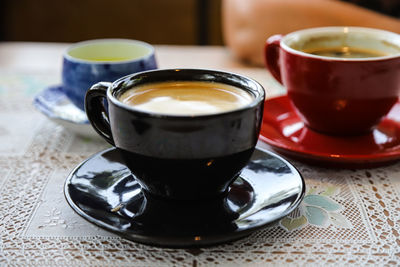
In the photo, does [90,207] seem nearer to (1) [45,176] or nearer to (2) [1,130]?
(1) [45,176]

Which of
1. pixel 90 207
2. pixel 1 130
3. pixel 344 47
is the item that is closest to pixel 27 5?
pixel 1 130

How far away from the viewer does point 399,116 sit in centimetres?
76

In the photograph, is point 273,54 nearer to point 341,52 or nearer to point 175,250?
point 341,52

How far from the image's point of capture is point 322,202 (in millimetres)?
565

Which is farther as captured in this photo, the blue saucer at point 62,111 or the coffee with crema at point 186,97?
the blue saucer at point 62,111

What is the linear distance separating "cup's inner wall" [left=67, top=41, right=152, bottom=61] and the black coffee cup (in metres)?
0.34

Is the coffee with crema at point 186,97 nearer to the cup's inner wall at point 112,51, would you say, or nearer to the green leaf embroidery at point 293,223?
Answer: the green leaf embroidery at point 293,223

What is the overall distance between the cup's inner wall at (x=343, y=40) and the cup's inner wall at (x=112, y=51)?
0.81 feet

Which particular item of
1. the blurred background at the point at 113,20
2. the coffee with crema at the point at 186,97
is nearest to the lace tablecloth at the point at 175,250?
the coffee with crema at the point at 186,97

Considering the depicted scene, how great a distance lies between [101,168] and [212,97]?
150 mm

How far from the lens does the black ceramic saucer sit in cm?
44

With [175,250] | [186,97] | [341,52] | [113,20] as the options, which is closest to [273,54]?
[341,52]

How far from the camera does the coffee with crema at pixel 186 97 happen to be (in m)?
0.52

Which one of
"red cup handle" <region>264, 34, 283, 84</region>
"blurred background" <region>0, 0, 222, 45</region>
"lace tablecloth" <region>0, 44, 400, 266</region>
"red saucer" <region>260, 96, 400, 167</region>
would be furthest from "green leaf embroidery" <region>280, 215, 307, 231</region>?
"blurred background" <region>0, 0, 222, 45</region>
